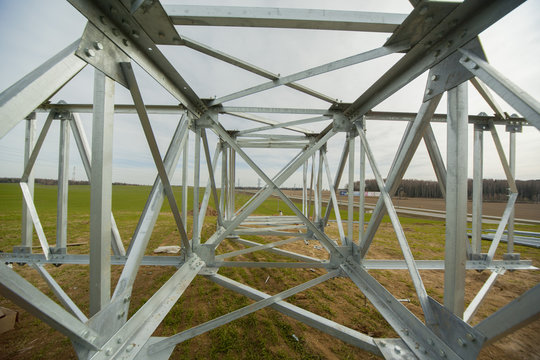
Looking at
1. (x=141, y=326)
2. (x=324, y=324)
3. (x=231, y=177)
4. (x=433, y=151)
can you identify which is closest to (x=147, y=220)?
(x=141, y=326)

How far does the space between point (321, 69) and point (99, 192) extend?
3.05 metres

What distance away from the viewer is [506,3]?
4.95 ft

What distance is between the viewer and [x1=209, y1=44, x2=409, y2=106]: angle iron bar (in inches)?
93.4

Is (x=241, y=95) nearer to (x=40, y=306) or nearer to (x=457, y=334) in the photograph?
(x=40, y=306)

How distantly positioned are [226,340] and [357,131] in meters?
4.92

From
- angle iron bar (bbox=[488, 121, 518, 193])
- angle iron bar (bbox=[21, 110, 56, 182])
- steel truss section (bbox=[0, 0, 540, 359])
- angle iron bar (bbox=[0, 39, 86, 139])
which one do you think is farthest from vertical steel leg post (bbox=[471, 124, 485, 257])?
angle iron bar (bbox=[21, 110, 56, 182])

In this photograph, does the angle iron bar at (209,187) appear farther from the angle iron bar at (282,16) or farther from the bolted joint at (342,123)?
the bolted joint at (342,123)

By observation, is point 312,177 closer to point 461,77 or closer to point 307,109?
point 307,109

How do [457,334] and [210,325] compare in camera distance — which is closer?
[457,334]

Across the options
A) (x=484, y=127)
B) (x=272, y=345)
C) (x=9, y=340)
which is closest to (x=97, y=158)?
(x=272, y=345)

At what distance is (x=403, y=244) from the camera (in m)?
2.55

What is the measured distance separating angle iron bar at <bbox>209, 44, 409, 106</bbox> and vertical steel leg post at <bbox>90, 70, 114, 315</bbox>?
6.92ft

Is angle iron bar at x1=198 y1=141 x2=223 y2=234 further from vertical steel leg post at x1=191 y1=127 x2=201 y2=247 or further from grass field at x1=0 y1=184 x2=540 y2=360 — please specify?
grass field at x1=0 y1=184 x2=540 y2=360

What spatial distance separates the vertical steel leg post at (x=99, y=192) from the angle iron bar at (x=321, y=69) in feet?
6.92
